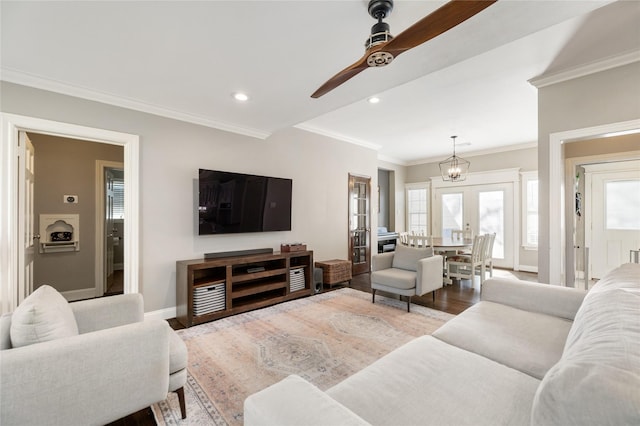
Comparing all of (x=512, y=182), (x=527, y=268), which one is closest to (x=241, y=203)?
(x=512, y=182)

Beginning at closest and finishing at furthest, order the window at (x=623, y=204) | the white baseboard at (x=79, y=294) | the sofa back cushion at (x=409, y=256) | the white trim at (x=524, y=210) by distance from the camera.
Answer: the sofa back cushion at (x=409, y=256) → the white baseboard at (x=79, y=294) → the window at (x=623, y=204) → the white trim at (x=524, y=210)

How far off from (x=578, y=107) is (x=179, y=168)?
14.5 ft

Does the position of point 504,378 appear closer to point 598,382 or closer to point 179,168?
point 598,382

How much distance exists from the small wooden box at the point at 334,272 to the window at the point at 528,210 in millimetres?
4200

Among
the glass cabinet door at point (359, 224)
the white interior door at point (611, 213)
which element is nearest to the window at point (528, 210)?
the white interior door at point (611, 213)

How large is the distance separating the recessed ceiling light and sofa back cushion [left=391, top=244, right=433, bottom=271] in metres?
2.82

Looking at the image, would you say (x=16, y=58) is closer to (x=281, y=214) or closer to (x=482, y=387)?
(x=281, y=214)

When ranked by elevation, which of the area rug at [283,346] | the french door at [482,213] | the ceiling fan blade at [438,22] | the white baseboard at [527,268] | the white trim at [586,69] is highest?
the white trim at [586,69]

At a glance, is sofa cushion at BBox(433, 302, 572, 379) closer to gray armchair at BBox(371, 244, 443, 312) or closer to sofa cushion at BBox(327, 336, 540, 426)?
sofa cushion at BBox(327, 336, 540, 426)

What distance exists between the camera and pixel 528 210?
19.4 ft

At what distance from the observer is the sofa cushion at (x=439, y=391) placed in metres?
1.01

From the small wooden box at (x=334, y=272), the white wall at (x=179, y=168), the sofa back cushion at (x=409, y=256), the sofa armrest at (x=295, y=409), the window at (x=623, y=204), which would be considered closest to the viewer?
the sofa armrest at (x=295, y=409)

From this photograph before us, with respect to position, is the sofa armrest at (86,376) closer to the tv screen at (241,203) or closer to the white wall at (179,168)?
the white wall at (179,168)

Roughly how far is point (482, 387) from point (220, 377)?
5.84 ft
